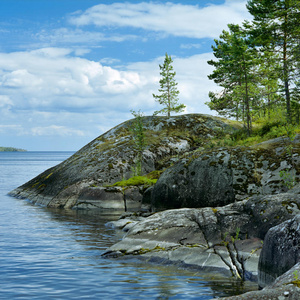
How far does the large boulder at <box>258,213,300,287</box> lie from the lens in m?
8.22

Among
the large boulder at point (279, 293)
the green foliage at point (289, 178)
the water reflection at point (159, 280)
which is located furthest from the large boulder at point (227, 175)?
the large boulder at point (279, 293)

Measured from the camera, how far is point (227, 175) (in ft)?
63.9

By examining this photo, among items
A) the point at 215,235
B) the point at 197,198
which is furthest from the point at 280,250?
the point at 197,198

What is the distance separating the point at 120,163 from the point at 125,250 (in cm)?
1812

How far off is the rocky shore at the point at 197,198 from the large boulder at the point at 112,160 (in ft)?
0.27

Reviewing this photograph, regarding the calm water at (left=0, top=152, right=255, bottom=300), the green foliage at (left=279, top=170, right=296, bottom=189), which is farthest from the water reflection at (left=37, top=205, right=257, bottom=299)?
the green foliage at (left=279, top=170, right=296, bottom=189)

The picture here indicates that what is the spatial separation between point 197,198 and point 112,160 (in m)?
12.0

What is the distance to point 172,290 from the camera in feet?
30.5

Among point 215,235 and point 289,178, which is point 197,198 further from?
point 215,235

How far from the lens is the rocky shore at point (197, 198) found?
32.7ft

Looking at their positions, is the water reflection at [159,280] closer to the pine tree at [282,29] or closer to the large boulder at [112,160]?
the large boulder at [112,160]

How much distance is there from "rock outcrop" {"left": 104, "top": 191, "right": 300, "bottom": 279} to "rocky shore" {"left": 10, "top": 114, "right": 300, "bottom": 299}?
3 centimetres

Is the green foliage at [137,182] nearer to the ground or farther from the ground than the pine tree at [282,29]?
nearer to the ground

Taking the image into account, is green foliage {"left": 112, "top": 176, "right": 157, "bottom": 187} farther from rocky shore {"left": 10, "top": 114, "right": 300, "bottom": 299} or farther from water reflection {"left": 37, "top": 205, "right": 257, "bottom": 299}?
water reflection {"left": 37, "top": 205, "right": 257, "bottom": 299}
